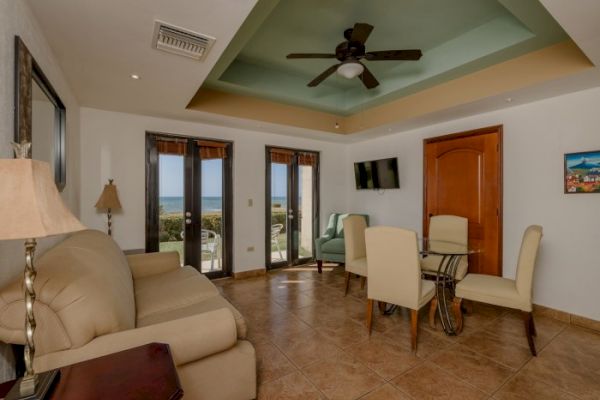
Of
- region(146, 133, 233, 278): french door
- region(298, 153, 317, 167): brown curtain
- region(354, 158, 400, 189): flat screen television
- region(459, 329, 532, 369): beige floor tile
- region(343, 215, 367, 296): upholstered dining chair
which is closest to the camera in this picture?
region(459, 329, 532, 369): beige floor tile

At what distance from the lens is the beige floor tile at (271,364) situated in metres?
2.02

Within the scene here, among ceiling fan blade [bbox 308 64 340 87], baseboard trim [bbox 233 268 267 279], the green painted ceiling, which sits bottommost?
baseboard trim [bbox 233 268 267 279]

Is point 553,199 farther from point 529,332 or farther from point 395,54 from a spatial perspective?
point 395,54

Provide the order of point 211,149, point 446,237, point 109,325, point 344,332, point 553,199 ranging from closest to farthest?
point 109,325 → point 344,332 → point 553,199 → point 446,237 → point 211,149

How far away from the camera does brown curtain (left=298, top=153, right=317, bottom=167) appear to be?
5.15 metres

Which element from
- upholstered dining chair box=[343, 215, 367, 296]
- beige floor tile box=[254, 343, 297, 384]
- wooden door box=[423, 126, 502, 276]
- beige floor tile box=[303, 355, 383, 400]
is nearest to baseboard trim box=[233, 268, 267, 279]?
upholstered dining chair box=[343, 215, 367, 296]

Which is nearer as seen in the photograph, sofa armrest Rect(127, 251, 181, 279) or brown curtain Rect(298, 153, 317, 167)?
sofa armrest Rect(127, 251, 181, 279)

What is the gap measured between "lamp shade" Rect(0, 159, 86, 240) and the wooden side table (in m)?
0.53

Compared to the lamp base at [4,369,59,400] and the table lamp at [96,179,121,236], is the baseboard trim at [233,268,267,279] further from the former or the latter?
the lamp base at [4,369,59,400]

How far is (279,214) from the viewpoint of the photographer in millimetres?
4957

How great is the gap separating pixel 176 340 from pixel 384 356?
1.67m

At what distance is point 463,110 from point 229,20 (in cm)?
301

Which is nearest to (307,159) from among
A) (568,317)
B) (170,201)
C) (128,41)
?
(170,201)

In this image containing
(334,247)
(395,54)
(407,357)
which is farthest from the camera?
(334,247)
